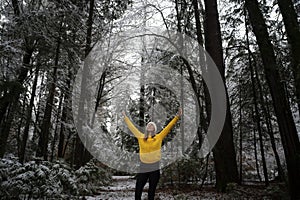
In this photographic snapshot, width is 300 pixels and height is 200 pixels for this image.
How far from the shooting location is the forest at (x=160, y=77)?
4.46 meters

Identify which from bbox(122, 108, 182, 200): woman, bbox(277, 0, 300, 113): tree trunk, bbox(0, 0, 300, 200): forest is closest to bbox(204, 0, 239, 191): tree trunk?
bbox(0, 0, 300, 200): forest

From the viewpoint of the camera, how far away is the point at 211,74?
302 inches

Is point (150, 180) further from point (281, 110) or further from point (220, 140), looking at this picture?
point (220, 140)

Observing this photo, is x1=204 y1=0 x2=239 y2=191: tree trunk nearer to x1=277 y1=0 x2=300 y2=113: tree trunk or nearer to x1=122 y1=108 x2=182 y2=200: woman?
x1=122 y1=108 x2=182 y2=200: woman

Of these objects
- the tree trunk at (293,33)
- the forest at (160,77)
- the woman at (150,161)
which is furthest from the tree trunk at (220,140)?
the tree trunk at (293,33)

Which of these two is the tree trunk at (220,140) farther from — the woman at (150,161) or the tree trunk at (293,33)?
the tree trunk at (293,33)

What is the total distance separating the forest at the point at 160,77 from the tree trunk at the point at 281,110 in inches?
0.7

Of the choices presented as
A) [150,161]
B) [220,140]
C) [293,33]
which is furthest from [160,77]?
→ [293,33]

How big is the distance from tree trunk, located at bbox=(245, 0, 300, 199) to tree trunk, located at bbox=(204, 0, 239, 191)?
Result: 2.81 meters

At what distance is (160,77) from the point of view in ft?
50.9

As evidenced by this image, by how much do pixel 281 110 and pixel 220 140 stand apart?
327cm

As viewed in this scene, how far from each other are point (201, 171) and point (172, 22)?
6.65m

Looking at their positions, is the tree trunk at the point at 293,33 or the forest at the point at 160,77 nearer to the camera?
the tree trunk at the point at 293,33

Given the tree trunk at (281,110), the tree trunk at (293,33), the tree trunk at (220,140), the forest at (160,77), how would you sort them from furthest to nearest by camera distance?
the tree trunk at (220,140) → the forest at (160,77) → the tree trunk at (281,110) → the tree trunk at (293,33)
